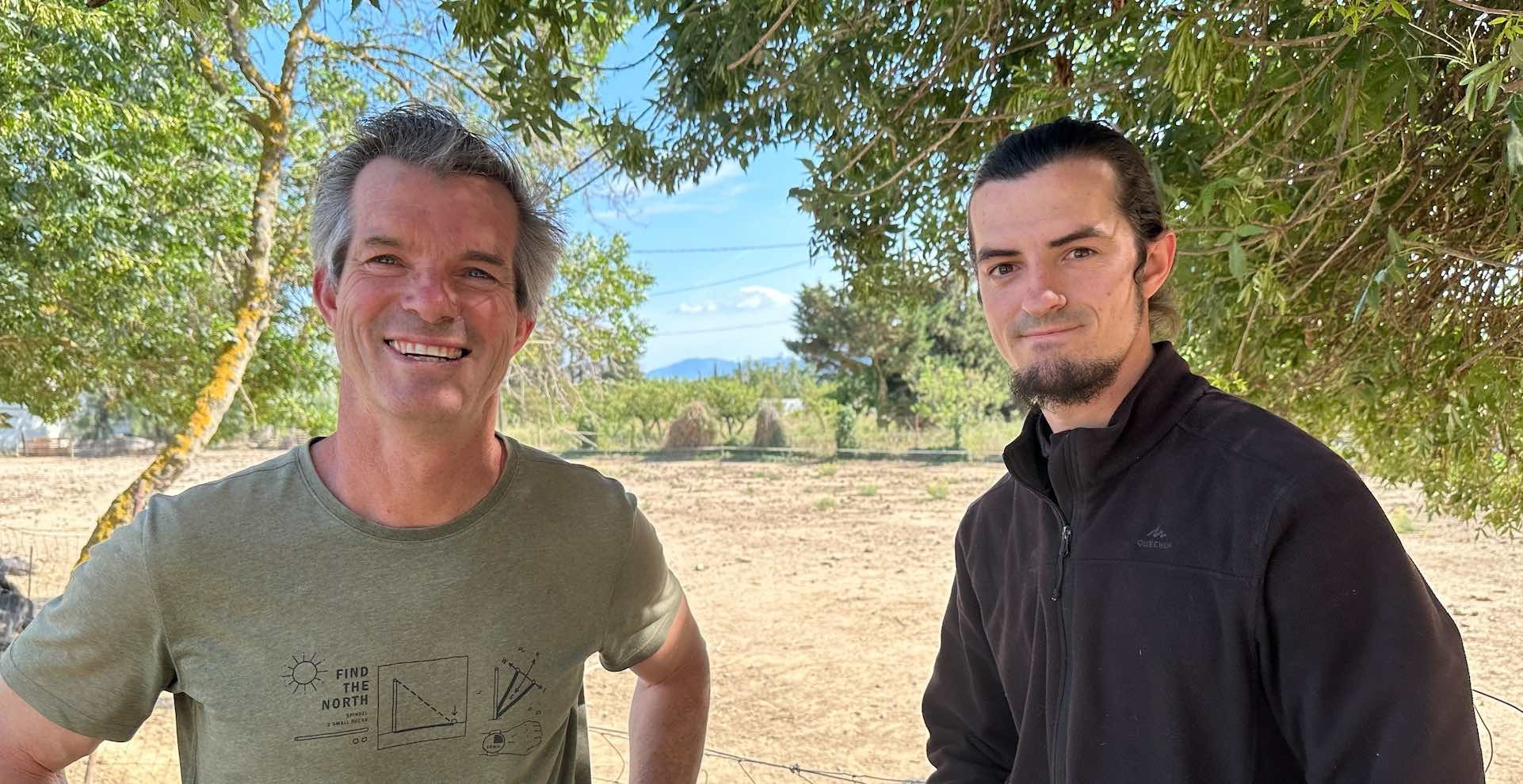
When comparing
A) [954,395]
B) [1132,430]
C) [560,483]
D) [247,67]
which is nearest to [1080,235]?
[1132,430]

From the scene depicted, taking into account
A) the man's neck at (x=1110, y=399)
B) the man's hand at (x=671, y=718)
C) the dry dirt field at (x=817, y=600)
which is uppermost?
the man's neck at (x=1110, y=399)

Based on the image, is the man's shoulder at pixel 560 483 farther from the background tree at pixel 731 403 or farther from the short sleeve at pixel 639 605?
the background tree at pixel 731 403

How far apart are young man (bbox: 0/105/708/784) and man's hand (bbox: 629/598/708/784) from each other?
113mm

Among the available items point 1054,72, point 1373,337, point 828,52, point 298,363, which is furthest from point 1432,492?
point 298,363

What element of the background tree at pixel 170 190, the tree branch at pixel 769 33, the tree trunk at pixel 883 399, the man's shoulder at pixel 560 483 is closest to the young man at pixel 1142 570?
the man's shoulder at pixel 560 483

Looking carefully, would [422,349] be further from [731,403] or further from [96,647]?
[731,403]

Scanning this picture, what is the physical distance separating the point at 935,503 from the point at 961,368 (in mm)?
8029

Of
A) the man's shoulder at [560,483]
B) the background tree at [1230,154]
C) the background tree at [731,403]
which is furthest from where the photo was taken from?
the background tree at [731,403]

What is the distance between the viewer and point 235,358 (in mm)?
6586

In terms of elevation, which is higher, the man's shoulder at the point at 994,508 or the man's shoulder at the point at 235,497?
the man's shoulder at the point at 235,497

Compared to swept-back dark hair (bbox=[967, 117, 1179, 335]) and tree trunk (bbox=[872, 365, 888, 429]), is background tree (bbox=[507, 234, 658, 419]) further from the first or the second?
tree trunk (bbox=[872, 365, 888, 429])

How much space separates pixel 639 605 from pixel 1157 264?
85 centimetres

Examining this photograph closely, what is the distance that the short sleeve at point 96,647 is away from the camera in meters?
1.17

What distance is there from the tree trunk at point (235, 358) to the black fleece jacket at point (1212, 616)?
6365 mm
